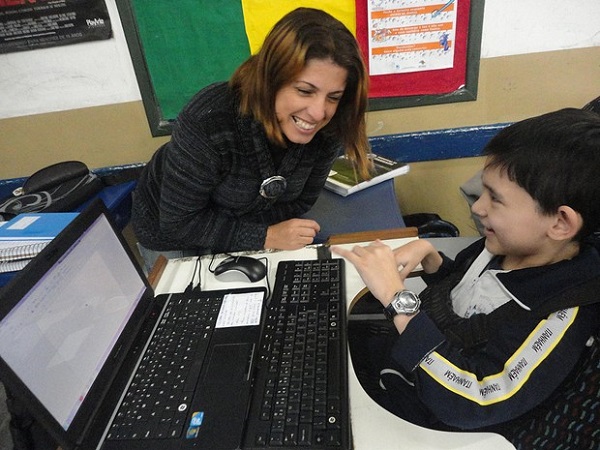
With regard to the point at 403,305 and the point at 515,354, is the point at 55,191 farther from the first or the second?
the point at 515,354

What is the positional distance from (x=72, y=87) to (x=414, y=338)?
162 cm

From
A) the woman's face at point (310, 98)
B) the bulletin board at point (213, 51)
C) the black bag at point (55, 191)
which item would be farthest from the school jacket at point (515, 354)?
the black bag at point (55, 191)

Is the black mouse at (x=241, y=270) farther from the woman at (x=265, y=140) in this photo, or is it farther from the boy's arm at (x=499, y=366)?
the boy's arm at (x=499, y=366)

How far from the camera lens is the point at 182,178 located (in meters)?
1.04

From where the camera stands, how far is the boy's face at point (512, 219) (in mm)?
699

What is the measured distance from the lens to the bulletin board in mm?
1520

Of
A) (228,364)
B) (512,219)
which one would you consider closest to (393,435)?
(228,364)

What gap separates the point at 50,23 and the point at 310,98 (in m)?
1.15

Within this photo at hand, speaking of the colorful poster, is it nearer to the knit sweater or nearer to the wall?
the wall

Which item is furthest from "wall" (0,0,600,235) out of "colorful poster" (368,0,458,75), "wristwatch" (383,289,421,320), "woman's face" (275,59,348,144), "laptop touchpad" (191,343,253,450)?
"laptop touchpad" (191,343,253,450)

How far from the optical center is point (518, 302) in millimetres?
681

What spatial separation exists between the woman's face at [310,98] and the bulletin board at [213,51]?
0.69 meters

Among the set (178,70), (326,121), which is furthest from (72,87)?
(326,121)

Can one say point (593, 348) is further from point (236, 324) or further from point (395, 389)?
point (236, 324)
